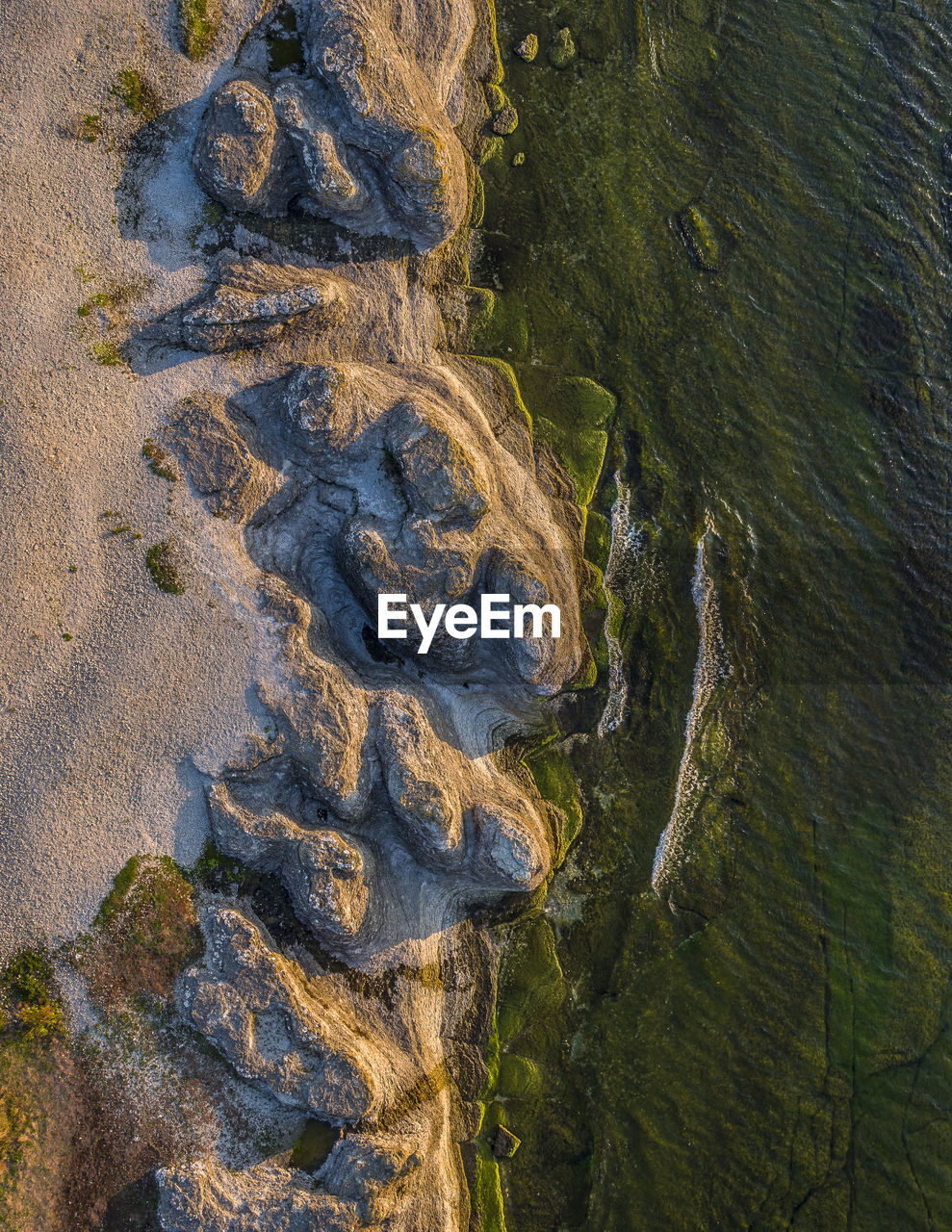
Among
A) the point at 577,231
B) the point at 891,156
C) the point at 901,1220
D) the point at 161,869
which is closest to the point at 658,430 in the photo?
the point at 577,231

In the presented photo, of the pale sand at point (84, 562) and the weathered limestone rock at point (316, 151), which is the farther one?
the weathered limestone rock at point (316, 151)

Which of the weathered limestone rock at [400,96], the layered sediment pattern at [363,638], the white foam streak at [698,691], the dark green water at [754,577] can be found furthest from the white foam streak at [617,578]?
the weathered limestone rock at [400,96]

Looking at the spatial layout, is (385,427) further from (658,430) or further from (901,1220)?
(901,1220)

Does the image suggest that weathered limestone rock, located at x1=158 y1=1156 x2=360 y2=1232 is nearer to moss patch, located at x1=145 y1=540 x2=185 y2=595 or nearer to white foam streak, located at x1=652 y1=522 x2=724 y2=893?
white foam streak, located at x1=652 y1=522 x2=724 y2=893

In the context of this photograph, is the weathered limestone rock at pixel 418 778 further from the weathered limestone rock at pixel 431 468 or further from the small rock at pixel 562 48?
the small rock at pixel 562 48

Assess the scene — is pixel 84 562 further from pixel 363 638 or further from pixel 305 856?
pixel 305 856

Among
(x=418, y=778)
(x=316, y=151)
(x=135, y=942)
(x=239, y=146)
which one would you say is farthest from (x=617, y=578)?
(x=135, y=942)
